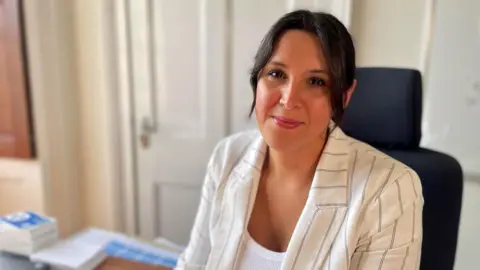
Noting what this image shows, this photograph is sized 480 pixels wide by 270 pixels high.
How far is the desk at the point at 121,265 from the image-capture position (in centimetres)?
127

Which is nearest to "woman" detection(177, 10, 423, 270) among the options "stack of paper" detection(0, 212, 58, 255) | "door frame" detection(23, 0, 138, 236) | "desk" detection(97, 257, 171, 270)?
"desk" detection(97, 257, 171, 270)

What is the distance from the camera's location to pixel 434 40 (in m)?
1.52

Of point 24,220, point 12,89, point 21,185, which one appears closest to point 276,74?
point 24,220

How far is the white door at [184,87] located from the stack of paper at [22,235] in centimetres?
79

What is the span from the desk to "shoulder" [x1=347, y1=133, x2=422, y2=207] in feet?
2.13

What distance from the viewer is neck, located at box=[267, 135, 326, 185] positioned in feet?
3.36

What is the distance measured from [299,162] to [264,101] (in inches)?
7.1

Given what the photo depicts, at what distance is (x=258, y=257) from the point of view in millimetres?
1018

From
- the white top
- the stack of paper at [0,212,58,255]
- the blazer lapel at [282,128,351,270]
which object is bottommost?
the stack of paper at [0,212,58,255]

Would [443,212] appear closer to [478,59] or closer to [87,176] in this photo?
[478,59]

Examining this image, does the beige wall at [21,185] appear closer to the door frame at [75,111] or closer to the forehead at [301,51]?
the door frame at [75,111]

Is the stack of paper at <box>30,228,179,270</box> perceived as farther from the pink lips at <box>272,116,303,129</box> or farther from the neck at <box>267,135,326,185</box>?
the pink lips at <box>272,116,303,129</box>

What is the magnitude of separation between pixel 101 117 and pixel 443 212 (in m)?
1.51

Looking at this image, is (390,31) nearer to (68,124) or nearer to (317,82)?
(317,82)
